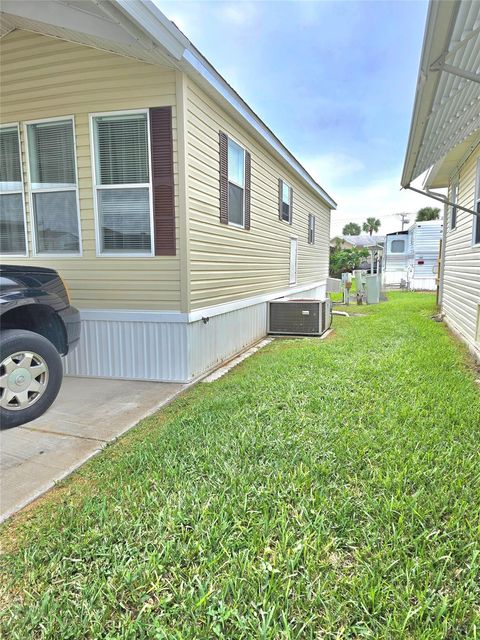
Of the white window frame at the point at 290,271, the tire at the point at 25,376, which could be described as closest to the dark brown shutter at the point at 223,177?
Answer: the tire at the point at 25,376

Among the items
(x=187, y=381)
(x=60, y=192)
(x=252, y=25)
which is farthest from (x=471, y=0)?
(x=252, y=25)

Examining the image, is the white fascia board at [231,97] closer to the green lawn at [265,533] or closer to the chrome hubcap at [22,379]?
the chrome hubcap at [22,379]

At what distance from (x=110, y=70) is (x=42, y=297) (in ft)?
8.88

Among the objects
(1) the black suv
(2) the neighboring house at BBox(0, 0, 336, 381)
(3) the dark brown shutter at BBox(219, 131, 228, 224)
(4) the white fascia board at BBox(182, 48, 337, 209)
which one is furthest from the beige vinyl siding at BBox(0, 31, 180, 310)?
(3) the dark brown shutter at BBox(219, 131, 228, 224)

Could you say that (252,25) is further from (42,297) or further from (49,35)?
(42,297)

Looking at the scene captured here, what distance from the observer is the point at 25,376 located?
10.6 feet

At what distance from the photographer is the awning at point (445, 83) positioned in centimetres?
208

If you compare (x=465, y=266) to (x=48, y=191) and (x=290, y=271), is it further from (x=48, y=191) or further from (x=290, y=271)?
(x=48, y=191)

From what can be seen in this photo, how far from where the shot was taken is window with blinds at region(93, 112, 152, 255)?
450cm

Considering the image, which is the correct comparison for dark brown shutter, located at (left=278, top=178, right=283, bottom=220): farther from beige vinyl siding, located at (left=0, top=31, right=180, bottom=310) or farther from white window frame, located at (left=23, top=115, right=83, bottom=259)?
white window frame, located at (left=23, top=115, right=83, bottom=259)

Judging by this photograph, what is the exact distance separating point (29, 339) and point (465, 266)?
6.61 m

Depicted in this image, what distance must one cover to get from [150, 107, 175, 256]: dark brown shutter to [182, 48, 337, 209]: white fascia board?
19.5 inches

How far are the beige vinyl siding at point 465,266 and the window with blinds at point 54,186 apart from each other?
550cm

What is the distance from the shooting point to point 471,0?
2.00 meters
